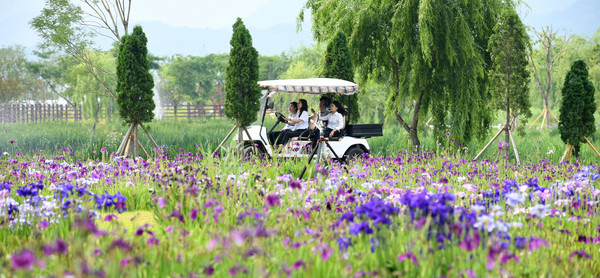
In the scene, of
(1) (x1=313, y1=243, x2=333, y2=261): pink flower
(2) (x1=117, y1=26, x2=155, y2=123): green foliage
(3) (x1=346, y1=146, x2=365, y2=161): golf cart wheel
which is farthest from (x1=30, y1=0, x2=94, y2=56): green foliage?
(1) (x1=313, y1=243, x2=333, y2=261): pink flower

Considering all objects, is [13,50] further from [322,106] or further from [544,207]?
[544,207]

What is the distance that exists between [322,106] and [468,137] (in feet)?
15.5

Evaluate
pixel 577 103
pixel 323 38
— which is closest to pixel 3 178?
pixel 323 38

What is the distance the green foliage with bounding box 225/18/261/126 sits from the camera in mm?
12484

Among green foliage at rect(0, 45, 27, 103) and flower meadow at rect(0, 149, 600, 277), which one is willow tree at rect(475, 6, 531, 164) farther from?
green foliage at rect(0, 45, 27, 103)

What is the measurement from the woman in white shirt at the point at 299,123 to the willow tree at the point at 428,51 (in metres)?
3.24

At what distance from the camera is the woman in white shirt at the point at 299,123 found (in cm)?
1097

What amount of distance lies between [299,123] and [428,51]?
12.3 ft

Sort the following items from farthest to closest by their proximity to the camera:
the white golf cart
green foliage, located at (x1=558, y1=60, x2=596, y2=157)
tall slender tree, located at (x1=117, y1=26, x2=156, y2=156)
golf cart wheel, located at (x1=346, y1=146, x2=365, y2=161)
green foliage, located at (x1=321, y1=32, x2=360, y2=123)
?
green foliage, located at (x1=321, y1=32, x2=360, y2=123) < tall slender tree, located at (x1=117, y1=26, x2=156, y2=156) < green foliage, located at (x1=558, y1=60, x2=596, y2=157) < golf cart wheel, located at (x1=346, y1=146, x2=365, y2=161) < the white golf cart

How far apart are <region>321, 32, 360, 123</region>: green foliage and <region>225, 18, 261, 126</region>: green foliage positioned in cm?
215

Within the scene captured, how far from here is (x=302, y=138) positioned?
10430mm

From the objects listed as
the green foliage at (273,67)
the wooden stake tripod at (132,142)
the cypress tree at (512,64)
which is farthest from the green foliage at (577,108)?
the green foliage at (273,67)

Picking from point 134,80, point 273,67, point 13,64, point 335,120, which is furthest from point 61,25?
point 273,67

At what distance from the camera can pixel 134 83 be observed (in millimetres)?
12477
